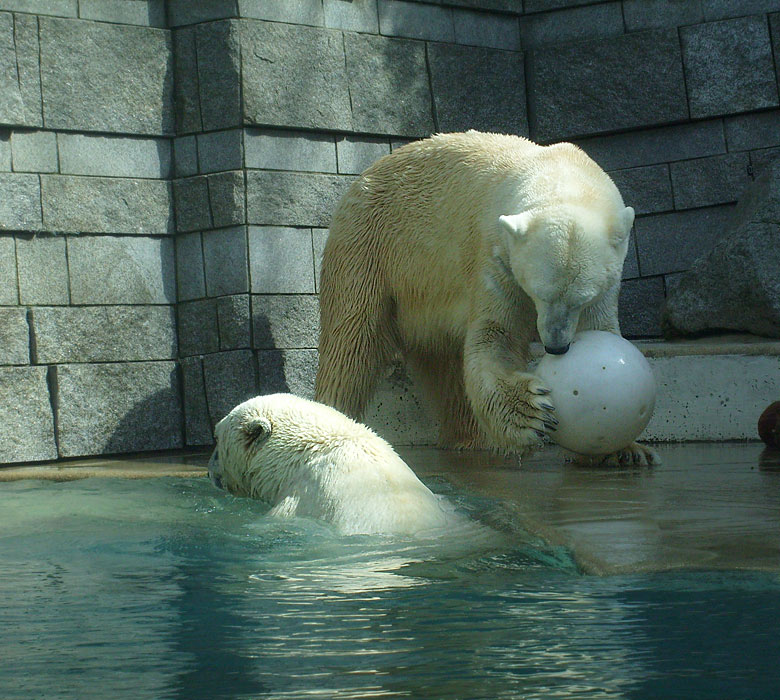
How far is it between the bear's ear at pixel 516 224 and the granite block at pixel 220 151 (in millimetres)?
2686

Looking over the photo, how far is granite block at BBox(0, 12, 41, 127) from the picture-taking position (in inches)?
249

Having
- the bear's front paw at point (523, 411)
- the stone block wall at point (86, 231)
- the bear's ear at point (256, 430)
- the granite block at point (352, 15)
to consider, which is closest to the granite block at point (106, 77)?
the stone block wall at point (86, 231)

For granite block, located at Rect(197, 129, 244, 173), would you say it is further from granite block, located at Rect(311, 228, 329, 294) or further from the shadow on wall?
the shadow on wall

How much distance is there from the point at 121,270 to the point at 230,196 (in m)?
0.79

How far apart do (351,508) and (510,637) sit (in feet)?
4.40

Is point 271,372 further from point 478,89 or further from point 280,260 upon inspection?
point 478,89

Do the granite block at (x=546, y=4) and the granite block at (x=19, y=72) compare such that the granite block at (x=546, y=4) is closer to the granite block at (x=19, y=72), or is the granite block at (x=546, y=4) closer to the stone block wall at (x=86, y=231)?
the stone block wall at (x=86, y=231)

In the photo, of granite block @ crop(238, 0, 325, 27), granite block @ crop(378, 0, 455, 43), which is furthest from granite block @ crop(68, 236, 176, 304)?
granite block @ crop(378, 0, 455, 43)

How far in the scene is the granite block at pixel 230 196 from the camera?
675 centimetres

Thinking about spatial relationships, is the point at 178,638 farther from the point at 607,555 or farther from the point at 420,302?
the point at 420,302

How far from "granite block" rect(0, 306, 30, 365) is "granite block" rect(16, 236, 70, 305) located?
0.33 feet

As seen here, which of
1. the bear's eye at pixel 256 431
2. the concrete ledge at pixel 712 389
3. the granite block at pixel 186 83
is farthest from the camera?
the granite block at pixel 186 83

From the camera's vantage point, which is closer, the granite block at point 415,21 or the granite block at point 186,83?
the granite block at point 186,83

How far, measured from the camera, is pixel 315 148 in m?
7.06
